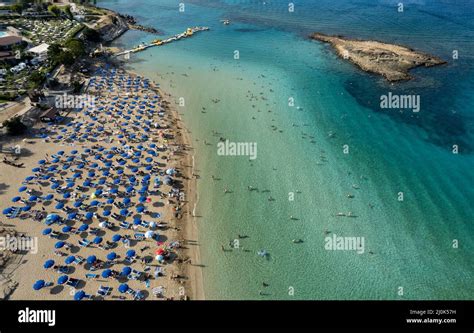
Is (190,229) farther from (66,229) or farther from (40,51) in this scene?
(40,51)

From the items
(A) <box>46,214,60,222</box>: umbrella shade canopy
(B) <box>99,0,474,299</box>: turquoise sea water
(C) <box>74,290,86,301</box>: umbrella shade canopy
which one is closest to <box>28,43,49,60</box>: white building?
(B) <box>99,0,474,299</box>: turquoise sea water

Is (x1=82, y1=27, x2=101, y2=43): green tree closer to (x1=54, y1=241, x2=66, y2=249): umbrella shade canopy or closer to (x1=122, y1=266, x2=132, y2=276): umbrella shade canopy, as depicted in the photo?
(x1=54, y1=241, x2=66, y2=249): umbrella shade canopy

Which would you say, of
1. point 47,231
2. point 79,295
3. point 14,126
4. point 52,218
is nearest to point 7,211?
point 52,218

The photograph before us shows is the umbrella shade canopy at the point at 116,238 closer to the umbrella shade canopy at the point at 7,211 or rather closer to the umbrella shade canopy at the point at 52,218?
the umbrella shade canopy at the point at 52,218

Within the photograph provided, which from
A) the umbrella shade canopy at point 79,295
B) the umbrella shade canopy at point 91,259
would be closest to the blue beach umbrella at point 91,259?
the umbrella shade canopy at point 91,259

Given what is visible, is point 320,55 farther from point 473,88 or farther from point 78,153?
point 78,153

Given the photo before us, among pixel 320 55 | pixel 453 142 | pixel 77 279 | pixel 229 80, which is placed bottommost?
pixel 77 279

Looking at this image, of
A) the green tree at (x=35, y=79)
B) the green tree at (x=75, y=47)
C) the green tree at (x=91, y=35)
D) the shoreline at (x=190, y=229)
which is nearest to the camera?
the shoreline at (x=190, y=229)

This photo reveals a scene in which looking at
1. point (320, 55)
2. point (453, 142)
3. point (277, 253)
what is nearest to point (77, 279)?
point (277, 253)
